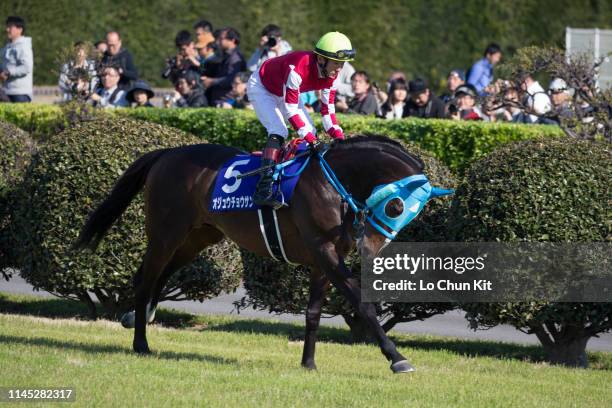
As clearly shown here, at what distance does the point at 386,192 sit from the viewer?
841 cm

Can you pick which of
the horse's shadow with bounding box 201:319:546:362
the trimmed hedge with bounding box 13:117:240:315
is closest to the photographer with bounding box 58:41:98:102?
the trimmed hedge with bounding box 13:117:240:315

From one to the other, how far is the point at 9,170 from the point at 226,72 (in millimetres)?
6202

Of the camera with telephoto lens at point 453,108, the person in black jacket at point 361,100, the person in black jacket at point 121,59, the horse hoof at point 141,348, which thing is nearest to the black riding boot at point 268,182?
the horse hoof at point 141,348

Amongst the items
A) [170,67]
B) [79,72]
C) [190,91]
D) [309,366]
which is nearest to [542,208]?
[309,366]

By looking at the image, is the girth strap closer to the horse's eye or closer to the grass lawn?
the grass lawn

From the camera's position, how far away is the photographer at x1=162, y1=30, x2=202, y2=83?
18.3 meters

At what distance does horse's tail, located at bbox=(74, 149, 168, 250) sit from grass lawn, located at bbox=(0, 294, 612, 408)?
928 millimetres

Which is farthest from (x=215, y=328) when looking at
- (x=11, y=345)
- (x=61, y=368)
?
(x=61, y=368)

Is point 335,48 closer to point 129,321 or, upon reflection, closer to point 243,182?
point 243,182

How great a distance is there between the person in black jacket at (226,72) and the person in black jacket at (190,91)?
15 centimetres

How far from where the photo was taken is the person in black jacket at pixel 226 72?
1772 cm

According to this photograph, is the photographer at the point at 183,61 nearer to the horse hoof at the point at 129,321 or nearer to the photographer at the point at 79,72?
the photographer at the point at 79,72

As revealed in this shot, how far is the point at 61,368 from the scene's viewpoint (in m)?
8.25

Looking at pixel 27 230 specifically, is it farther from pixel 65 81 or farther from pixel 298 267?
pixel 65 81
